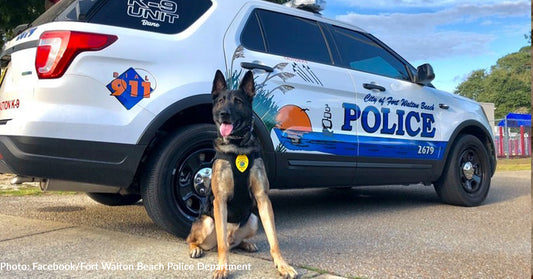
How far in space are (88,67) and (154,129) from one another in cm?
62

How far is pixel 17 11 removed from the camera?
7.17 meters

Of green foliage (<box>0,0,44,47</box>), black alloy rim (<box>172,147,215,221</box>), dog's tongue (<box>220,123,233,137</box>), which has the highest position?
green foliage (<box>0,0,44,47</box>)

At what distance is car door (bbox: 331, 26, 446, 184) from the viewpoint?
183 inches

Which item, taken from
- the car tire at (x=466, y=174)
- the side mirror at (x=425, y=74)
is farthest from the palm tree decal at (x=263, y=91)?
the car tire at (x=466, y=174)

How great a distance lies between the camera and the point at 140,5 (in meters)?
3.43

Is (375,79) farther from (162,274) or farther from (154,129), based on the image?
(162,274)

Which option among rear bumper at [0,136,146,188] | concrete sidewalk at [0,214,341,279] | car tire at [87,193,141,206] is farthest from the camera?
car tire at [87,193,141,206]

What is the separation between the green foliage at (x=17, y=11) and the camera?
7027 mm

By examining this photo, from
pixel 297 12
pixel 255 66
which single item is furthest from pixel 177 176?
pixel 297 12

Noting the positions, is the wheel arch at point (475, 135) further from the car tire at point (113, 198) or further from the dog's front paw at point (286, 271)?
the car tire at point (113, 198)

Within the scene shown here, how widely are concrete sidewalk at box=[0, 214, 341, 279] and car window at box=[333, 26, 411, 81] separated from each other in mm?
2615

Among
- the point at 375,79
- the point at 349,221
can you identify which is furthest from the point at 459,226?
the point at 375,79

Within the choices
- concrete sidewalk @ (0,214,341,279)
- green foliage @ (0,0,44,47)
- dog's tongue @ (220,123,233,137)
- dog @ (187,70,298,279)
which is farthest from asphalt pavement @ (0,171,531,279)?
green foliage @ (0,0,44,47)

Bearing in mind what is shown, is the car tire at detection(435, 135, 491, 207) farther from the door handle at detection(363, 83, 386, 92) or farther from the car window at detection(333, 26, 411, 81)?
the door handle at detection(363, 83, 386, 92)
